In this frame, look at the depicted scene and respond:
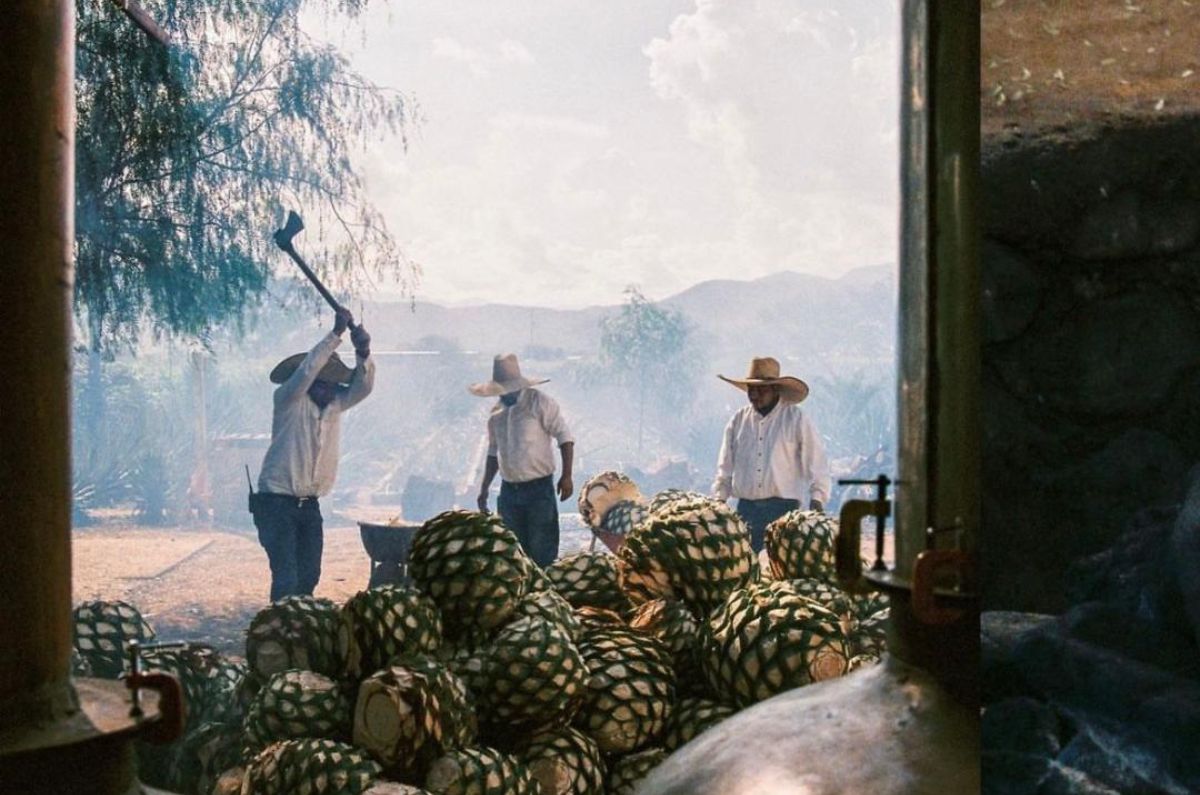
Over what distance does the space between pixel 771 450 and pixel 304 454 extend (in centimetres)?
248

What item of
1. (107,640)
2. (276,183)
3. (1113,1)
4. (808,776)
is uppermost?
(276,183)

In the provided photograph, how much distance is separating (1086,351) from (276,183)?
1037 cm

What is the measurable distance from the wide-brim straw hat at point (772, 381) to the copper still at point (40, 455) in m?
4.34

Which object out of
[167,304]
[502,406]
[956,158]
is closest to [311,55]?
[167,304]

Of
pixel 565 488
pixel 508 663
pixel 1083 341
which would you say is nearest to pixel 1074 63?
pixel 1083 341

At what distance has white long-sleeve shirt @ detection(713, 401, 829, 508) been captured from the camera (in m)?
5.57

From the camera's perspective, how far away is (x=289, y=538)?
6363 millimetres

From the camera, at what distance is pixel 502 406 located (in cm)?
653

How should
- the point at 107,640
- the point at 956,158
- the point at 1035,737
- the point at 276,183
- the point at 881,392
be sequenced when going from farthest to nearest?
the point at 881,392 < the point at 276,183 < the point at 107,640 < the point at 956,158 < the point at 1035,737

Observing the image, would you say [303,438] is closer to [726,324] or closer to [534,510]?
[534,510]

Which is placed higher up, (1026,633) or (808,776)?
(1026,633)

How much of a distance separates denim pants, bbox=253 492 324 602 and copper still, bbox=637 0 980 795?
5571 millimetres

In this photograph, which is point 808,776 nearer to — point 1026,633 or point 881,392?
point 1026,633

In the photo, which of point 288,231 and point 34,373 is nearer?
point 34,373
